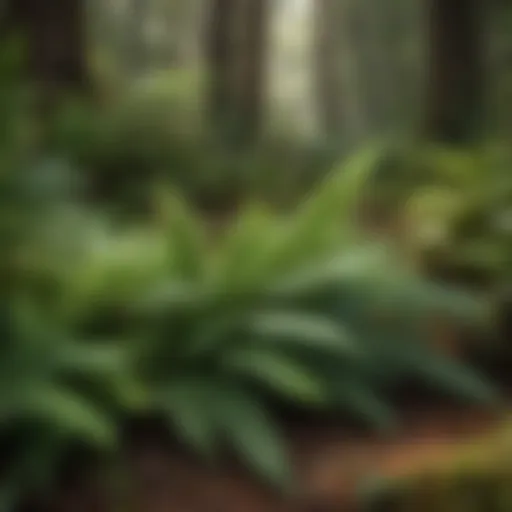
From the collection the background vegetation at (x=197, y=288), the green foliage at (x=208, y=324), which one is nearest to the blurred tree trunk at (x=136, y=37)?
the background vegetation at (x=197, y=288)

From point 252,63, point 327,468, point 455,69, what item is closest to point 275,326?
point 327,468

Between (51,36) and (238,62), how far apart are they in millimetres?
2402

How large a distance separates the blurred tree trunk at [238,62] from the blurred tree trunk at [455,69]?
1.21 metres

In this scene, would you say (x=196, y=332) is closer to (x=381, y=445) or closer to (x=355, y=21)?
(x=381, y=445)

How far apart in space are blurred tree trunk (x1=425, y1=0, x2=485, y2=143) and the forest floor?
2734 mm

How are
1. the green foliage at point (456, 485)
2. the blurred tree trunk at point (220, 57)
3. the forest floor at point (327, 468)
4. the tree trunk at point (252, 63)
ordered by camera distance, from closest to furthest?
1. the green foliage at point (456, 485)
2. the forest floor at point (327, 468)
3. the blurred tree trunk at point (220, 57)
4. the tree trunk at point (252, 63)

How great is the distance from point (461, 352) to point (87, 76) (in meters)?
2.53

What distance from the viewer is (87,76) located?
452 centimetres

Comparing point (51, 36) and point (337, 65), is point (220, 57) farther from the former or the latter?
point (337, 65)

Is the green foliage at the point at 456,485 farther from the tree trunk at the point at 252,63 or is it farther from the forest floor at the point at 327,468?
the tree trunk at the point at 252,63

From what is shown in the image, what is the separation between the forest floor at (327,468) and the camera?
205 centimetres

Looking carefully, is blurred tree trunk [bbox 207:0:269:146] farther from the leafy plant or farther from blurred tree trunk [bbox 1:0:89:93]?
the leafy plant

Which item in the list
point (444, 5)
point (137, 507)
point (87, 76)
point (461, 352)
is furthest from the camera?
point (444, 5)

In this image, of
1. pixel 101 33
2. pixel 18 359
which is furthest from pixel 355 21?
pixel 18 359
